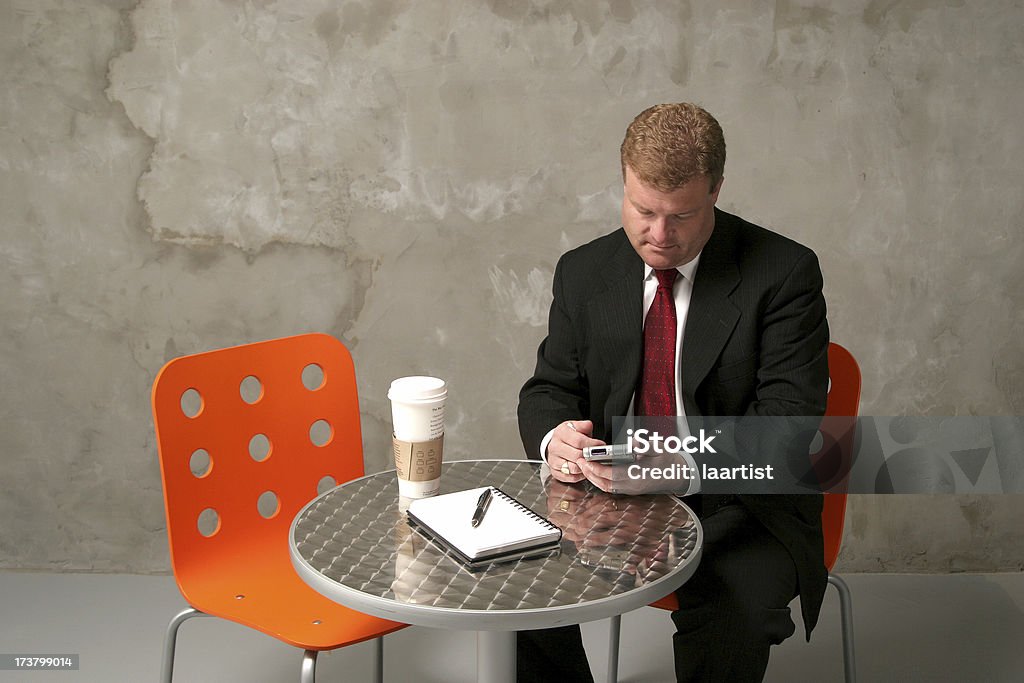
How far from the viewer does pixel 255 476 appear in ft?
7.12

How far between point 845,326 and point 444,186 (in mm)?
1300

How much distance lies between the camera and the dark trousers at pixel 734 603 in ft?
6.21

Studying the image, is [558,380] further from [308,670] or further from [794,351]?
[308,670]

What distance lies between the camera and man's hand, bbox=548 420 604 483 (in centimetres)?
182

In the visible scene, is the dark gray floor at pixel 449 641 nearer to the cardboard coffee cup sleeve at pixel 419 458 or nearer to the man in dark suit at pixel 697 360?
the man in dark suit at pixel 697 360

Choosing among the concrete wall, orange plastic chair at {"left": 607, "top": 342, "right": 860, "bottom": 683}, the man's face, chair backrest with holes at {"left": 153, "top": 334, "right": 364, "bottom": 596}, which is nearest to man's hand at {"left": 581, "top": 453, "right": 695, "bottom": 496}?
the man's face

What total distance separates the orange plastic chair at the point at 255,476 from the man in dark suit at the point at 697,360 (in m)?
0.45

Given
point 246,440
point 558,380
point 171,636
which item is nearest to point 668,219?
point 558,380

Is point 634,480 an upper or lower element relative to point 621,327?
lower

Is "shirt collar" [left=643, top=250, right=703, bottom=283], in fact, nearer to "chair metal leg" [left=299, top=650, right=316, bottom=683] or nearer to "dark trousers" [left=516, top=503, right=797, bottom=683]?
"dark trousers" [left=516, top=503, right=797, bottom=683]

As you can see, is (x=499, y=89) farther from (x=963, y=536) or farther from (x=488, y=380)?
(x=963, y=536)

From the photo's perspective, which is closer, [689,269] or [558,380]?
[689,269]

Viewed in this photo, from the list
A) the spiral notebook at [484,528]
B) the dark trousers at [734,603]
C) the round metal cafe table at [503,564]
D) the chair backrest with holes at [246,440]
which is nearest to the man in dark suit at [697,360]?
the dark trousers at [734,603]

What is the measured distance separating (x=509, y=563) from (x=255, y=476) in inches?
33.3
